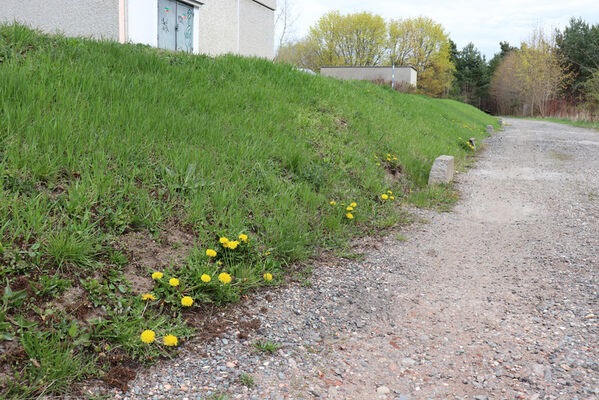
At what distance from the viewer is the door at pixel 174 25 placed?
12.2 m

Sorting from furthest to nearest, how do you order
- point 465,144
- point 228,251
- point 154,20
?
1. point 465,144
2. point 154,20
3. point 228,251

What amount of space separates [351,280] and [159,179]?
2.08 meters

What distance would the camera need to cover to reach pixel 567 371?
249 centimetres

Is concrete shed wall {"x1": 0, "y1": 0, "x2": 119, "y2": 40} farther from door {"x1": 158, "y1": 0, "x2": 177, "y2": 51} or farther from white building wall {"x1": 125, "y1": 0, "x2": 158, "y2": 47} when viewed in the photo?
door {"x1": 158, "y1": 0, "x2": 177, "y2": 51}

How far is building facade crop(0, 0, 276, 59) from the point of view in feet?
34.9

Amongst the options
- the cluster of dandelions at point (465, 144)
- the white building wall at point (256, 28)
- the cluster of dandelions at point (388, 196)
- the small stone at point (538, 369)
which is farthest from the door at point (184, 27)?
the small stone at point (538, 369)

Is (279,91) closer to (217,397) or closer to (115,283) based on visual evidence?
(115,283)

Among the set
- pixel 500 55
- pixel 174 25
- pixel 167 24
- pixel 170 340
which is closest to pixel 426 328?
pixel 170 340

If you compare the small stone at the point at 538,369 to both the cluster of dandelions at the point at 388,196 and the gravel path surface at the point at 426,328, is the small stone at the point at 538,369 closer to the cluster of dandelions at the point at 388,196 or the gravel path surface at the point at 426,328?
the gravel path surface at the point at 426,328

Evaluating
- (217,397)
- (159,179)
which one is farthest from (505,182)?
(217,397)

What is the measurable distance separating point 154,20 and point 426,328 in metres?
11.8

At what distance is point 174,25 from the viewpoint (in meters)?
12.6

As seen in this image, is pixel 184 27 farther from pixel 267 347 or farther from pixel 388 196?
pixel 267 347

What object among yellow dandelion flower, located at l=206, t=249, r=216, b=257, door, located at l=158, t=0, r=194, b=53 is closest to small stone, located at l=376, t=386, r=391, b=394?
yellow dandelion flower, located at l=206, t=249, r=216, b=257
